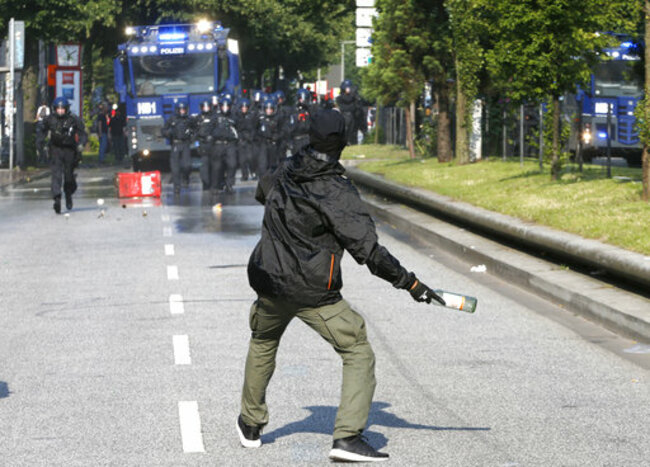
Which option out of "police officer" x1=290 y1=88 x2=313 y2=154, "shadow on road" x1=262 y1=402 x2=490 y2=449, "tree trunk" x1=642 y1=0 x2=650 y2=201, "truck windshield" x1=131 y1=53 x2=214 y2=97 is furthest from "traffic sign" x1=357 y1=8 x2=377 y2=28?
"shadow on road" x1=262 y1=402 x2=490 y2=449

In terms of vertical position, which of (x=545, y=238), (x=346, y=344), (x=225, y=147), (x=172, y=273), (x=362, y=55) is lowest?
(x=172, y=273)

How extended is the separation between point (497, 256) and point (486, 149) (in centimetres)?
1727

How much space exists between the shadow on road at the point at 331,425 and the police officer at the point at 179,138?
2159 cm

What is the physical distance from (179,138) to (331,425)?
22.6 m

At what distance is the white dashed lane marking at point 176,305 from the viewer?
11.5m

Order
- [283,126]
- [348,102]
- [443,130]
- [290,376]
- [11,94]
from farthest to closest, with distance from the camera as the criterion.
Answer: [11,94]
[348,102]
[283,126]
[443,130]
[290,376]

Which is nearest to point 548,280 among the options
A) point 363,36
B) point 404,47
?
point 404,47

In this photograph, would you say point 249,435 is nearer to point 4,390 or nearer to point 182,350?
point 4,390

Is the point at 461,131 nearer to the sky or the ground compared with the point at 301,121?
nearer to the ground

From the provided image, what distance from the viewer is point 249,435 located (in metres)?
6.54

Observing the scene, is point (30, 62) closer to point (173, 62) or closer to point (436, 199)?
point (173, 62)

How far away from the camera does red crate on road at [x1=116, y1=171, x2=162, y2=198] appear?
27016 mm

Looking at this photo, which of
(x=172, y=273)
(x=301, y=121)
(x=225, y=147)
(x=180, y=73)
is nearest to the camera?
(x=172, y=273)

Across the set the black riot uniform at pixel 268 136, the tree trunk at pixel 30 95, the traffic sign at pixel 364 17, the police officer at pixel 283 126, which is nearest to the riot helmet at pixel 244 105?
the black riot uniform at pixel 268 136
